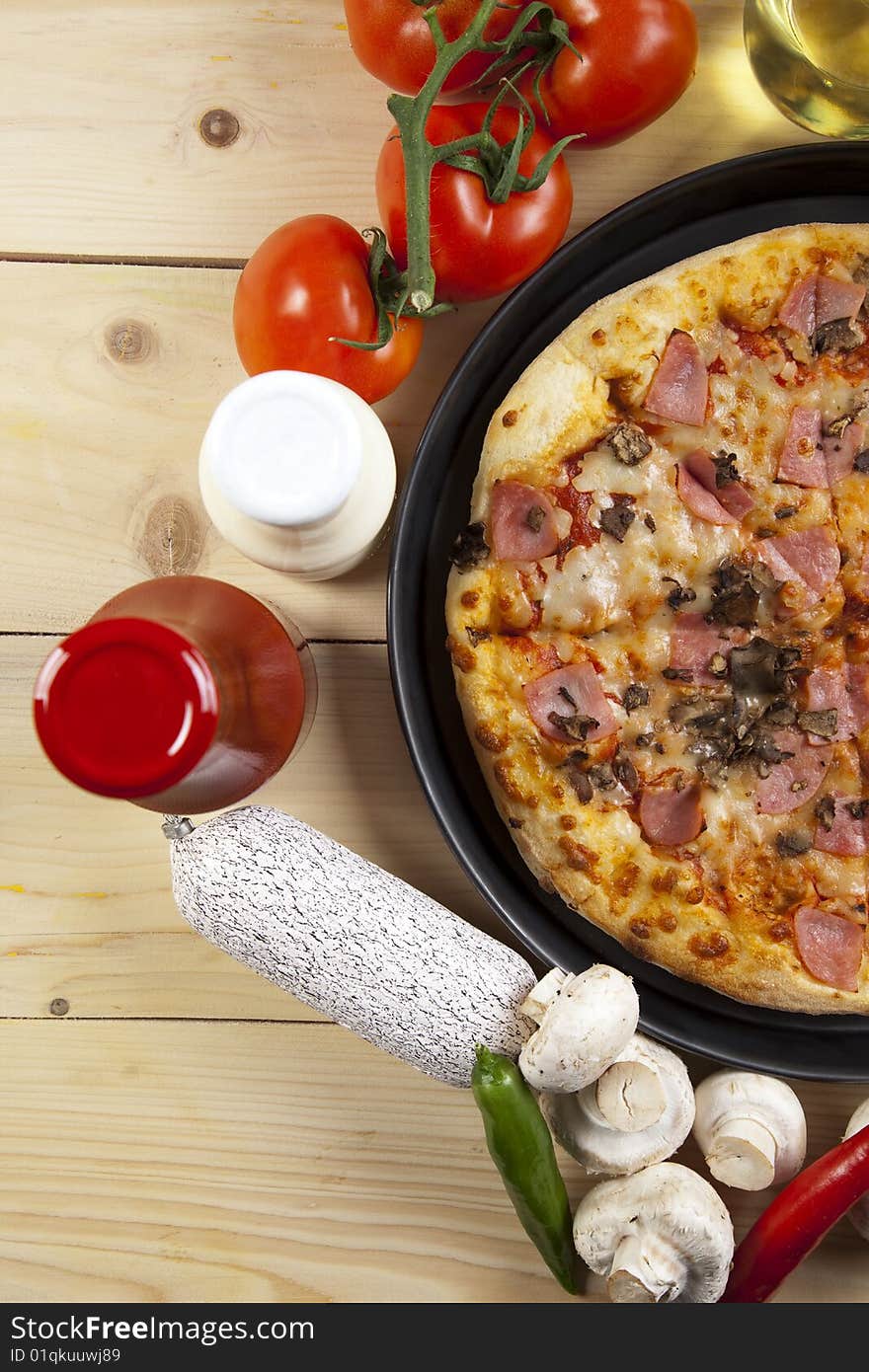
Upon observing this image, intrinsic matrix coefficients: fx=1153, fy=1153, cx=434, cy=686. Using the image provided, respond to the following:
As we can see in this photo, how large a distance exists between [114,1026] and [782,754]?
974mm

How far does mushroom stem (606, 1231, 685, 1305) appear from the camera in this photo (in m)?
1.36

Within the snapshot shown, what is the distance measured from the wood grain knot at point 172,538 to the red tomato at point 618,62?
0.70 m

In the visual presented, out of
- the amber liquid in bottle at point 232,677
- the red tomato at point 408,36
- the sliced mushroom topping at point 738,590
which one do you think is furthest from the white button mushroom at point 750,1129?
the red tomato at point 408,36

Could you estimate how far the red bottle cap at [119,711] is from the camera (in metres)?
1.06

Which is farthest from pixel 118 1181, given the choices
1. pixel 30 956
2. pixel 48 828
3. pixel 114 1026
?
pixel 48 828

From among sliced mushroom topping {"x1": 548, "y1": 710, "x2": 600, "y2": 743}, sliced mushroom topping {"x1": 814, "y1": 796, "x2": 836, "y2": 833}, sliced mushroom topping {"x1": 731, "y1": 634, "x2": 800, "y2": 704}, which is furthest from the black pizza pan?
sliced mushroom topping {"x1": 731, "y1": 634, "x2": 800, "y2": 704}

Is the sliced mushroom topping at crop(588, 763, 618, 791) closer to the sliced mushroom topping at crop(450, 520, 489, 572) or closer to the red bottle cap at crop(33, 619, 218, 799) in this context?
the sliced mushroom topping at crop(450, 520, 489, 572)

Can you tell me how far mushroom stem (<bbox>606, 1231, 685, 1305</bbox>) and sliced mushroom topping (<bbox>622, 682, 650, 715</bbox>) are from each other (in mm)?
639

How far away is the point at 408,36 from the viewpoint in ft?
4.56

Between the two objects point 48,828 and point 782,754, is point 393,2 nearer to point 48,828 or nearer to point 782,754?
point 782,754

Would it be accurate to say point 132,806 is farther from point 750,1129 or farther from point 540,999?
point 750,1129

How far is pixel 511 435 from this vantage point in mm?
1419

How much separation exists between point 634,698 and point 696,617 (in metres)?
0.13
